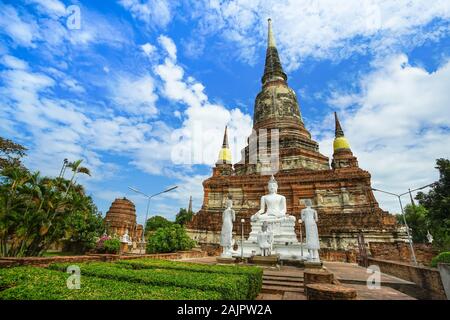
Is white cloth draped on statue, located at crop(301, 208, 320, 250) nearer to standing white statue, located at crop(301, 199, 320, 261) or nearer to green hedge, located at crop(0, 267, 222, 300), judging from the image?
standing white statue, located at crop(301, 199, 320, 261)

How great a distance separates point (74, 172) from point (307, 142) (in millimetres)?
26079

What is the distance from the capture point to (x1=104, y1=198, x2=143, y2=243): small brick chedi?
39.4m

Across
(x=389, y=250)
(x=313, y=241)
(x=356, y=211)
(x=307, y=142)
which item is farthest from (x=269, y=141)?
A: (x=313, y=241)

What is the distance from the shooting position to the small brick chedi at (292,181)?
2231 centimetres

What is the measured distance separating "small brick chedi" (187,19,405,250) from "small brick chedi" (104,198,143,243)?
690 inches

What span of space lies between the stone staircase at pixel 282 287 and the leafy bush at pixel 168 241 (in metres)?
8.70

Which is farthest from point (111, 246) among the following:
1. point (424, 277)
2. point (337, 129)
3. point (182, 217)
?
point (182, 217)

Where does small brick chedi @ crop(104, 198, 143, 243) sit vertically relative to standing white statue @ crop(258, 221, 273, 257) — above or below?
above

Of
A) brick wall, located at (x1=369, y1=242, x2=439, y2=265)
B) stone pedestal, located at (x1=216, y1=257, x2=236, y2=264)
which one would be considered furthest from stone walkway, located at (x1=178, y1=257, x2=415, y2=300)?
brick wall, located at (x1=369, y1=242, x2=439, y2=265)

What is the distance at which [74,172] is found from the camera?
667 inches

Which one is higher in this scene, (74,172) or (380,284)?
(74,172)
